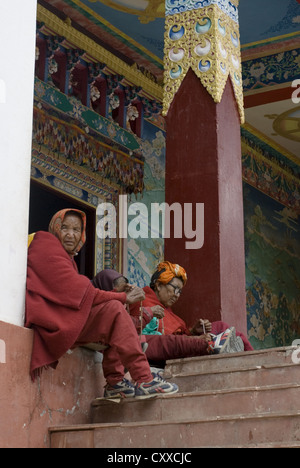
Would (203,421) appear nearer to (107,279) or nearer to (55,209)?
(107,279)

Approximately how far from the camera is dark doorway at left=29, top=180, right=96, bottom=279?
762 cm

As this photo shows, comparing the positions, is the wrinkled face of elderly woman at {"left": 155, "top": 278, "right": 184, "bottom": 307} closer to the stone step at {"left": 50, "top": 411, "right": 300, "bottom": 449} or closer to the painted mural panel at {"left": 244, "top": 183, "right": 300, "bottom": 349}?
the stone step at {"left": 50, "top": 411, "right": 300, "bottom": 449}

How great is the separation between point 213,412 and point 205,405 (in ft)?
0.15

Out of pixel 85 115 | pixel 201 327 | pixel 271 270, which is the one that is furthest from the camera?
pixel 271 270

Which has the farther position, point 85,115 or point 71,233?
point 85,115

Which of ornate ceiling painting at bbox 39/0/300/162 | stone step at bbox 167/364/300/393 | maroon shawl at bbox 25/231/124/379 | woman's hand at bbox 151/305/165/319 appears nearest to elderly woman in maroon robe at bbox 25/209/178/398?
maroon shawl at bbox 25/231/124/379

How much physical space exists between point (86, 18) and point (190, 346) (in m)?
3.75

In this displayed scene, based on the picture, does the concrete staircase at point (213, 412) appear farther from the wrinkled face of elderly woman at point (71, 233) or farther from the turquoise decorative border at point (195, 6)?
the turquoise decorative border at point (195, 6)

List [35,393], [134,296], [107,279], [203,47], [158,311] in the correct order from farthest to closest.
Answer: [203,47], [158,311], [107,279], [134,296], [35,393]

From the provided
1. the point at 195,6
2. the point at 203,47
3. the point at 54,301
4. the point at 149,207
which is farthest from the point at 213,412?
the point at 149,207

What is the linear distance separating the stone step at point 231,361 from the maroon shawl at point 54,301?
2.17 ft

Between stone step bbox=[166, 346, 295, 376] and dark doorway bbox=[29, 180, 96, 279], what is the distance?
297 centimetres

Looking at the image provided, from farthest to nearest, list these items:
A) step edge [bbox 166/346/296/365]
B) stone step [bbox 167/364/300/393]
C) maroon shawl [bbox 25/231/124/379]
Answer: step edge [bbox 166/346/296/365] < stone step [bbox 167/364/300/393] < maroon shawl [bbox 25/231/124/379]

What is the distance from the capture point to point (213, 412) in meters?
3.84
